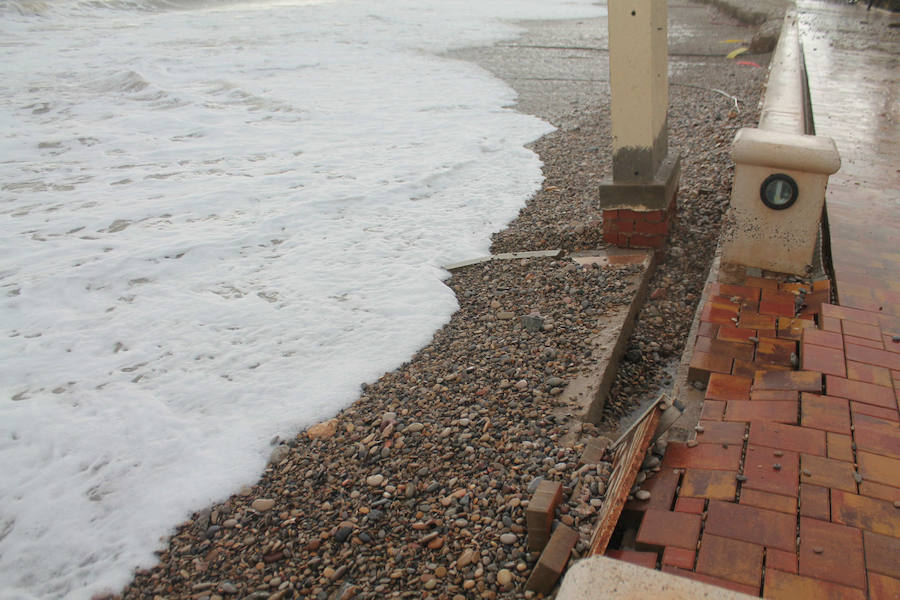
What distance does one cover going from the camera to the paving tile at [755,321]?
319cm

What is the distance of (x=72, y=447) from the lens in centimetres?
320

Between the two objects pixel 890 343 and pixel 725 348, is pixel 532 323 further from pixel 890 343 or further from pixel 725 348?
pixel 890 343

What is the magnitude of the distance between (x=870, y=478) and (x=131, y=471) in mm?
A: 3184

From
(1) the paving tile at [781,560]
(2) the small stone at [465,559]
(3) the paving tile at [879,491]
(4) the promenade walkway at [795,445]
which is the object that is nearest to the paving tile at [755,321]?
(4) the promenade walkway at [795,445]

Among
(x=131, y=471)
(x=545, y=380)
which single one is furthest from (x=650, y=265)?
(x=131, y=471)

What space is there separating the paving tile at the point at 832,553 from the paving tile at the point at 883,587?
0.02 meters

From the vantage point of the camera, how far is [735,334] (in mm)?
3160

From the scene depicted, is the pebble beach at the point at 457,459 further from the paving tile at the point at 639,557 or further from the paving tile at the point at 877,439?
the paving tile at the point at 877,439

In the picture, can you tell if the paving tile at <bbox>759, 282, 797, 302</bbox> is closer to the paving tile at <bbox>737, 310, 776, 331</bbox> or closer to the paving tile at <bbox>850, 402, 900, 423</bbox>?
the paving tile at <bbox>737, 310, 776, 331</bbox>

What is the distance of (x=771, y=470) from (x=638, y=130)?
2.62 m

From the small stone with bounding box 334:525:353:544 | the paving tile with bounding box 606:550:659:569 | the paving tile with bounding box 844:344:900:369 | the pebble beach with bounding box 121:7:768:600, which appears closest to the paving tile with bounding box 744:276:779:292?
the pebble beach with bounding box 121:7:768:600

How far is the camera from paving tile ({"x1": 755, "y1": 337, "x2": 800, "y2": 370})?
2.92 metres

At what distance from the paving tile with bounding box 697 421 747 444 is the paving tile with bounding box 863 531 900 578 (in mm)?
550

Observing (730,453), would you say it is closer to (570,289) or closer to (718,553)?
(718,553)
